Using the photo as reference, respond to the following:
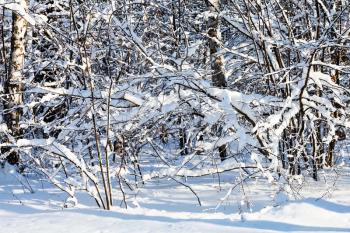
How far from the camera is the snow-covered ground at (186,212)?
4.41 metres

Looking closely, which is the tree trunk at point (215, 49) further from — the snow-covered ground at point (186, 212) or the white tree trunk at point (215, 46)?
the snow-covered ground at point (186, 212)

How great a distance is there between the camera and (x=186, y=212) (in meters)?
5.05

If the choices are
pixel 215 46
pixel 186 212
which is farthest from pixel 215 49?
pixel 186 212

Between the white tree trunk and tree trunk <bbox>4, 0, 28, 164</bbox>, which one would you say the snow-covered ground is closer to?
the white tree trunk

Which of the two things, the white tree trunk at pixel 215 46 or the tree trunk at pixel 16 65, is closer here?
the white tree trunk at pixel 215 46

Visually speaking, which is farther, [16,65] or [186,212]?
[16,65]

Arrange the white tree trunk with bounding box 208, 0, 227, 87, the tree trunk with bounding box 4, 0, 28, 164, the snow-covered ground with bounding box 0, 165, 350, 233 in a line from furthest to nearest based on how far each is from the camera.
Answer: the tree trunk with bounding box 4, 0, 28, 164 → the white tree trunk with bounding box 208, 0, 227, 87 → the snow-covered ground with bounding box 0, 165, 350, 233

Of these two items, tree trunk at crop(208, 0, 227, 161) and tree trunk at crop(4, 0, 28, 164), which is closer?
tree trunk at crop(208, 0, 227, 161)

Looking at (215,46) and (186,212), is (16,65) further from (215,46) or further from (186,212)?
(186,212)

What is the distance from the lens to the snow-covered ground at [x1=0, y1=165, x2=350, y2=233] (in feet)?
14.5

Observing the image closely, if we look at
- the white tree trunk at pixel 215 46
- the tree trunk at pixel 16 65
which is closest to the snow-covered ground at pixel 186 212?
the white tree trunk at pixel 215 46

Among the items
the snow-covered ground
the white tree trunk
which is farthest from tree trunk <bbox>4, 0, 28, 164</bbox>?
the white tree trunk

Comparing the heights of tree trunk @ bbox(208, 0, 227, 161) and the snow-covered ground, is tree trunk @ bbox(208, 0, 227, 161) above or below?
above

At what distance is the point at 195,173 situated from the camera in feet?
18.5
